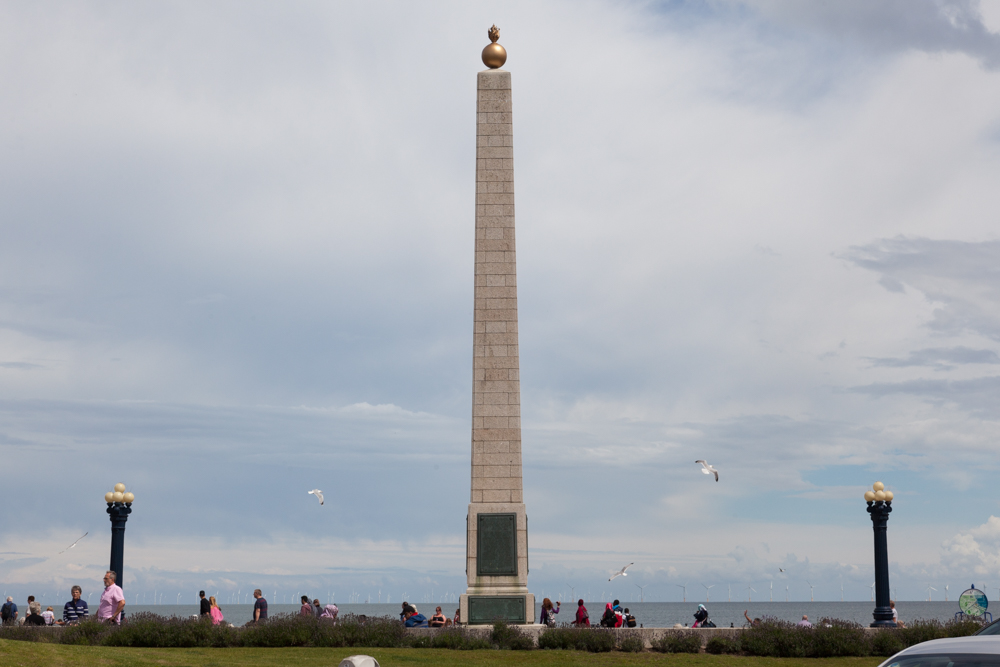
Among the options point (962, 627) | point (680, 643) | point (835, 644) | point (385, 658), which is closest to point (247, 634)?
point (385, 658)

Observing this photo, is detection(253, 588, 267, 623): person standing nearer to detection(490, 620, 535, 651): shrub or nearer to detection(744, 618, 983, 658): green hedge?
detection(490, 620, 535, 651): shrub

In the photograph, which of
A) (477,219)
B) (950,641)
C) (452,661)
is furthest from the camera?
(477,219)

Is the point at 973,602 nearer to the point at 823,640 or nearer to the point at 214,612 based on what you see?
the point at 823,640

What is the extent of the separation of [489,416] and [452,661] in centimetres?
746

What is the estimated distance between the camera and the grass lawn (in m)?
15.7

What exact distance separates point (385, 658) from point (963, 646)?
1441 centimetres

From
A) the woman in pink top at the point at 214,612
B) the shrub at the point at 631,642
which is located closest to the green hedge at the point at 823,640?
the shrub at the point at 631,642

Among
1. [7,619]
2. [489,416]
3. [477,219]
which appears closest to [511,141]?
[477,219]

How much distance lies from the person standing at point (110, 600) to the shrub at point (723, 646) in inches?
497

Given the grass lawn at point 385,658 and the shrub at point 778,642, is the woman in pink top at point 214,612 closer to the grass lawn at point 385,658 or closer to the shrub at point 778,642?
the grass lawn at point 385,658

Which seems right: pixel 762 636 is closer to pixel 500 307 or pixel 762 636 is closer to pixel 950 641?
pixel 500 307

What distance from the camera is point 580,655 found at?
804 inches

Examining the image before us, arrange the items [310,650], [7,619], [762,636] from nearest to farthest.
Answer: [310,650]
[762,636]
[7,619]

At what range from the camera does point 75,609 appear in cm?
2219
